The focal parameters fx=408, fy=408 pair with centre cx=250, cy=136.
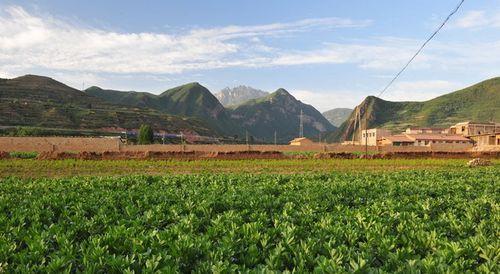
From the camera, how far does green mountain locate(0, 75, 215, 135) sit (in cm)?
11681

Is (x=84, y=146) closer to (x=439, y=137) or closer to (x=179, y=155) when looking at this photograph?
(x=179, y=155)

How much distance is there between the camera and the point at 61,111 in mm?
127312

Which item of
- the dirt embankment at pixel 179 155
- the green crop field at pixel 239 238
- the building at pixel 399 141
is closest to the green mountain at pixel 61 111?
the dirt embankment at pixel 179 155

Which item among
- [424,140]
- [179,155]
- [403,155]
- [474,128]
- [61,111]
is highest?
[61,111]

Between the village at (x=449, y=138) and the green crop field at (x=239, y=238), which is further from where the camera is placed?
the village at (x=449, y=138)

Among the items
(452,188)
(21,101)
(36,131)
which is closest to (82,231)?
(452,188)

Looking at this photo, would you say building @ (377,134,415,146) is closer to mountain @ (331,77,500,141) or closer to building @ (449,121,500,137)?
building @ (449,121,500,137)

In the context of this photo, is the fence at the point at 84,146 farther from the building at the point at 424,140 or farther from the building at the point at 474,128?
the building at the point at 474,128

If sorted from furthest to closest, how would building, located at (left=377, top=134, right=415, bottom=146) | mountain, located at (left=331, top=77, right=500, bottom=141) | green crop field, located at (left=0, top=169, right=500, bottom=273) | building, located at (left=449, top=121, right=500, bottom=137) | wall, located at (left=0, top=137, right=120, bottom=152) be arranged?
mountain, located at (left=331, top=77, right=500, bottom=141) < building, located at (left=449, top=121, right=500, bottom=137) < building, located at (left=377, top=134, right=415, bottom=146) < wall, located at (left=0, top=137, right=120, bottom=152) < green crop field, located at (left=0, top=169, right=500, bottom=273)

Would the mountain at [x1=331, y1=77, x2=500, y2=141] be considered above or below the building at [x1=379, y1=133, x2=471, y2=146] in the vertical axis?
above

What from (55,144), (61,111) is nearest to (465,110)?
(61,111)

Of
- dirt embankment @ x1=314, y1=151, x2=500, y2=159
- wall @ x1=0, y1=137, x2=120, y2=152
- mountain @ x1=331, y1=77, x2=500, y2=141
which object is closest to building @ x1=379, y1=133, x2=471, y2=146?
dirt embankment @ x1=314, y1=151, x2=500, y2=159

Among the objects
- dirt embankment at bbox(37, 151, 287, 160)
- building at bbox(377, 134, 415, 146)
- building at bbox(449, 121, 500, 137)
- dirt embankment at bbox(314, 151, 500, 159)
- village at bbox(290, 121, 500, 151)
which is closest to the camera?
dirt embankment at bbox(37, 151, 287, 160)

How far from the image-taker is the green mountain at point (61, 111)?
383ft
